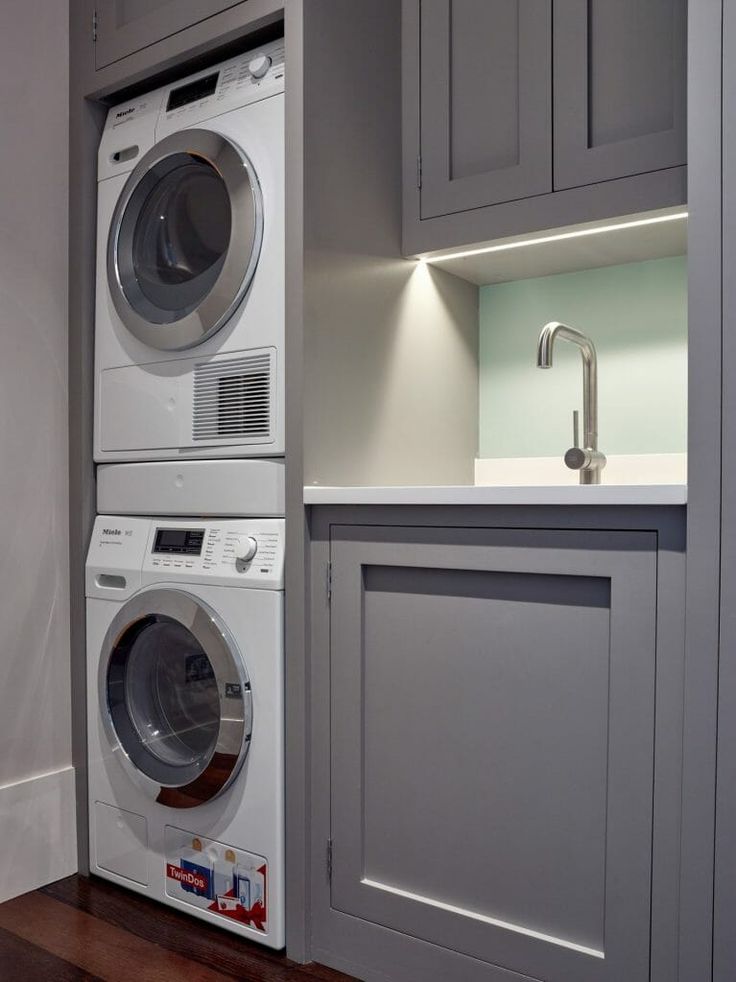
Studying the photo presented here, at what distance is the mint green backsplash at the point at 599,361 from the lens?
200cm

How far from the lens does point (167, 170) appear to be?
1.94m

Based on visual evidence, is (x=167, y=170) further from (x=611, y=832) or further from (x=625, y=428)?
(x=611, y=832)

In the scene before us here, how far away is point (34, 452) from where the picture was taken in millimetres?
2064

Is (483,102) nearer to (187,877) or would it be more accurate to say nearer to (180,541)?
(180,541)

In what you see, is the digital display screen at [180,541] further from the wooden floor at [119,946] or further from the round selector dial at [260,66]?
the round selector dial at [260,66]

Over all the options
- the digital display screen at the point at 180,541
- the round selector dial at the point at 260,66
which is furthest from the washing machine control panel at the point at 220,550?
the round selector dial at the point at 260,66

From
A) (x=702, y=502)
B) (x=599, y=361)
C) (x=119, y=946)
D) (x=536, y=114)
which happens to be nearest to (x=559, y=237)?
(x=536, y=114)

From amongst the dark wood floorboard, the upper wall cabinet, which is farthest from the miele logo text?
the upper wall cabinet

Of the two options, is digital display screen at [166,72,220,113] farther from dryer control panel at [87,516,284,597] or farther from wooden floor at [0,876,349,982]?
wooden floor at [0,876,349,982]

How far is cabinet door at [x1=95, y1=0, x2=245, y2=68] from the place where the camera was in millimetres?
1876

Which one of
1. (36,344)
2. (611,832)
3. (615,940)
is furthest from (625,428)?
(36,344)

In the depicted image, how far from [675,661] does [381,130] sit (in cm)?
134

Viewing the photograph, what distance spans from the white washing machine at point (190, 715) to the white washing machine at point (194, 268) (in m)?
0.23

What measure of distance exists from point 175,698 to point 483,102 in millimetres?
1513
